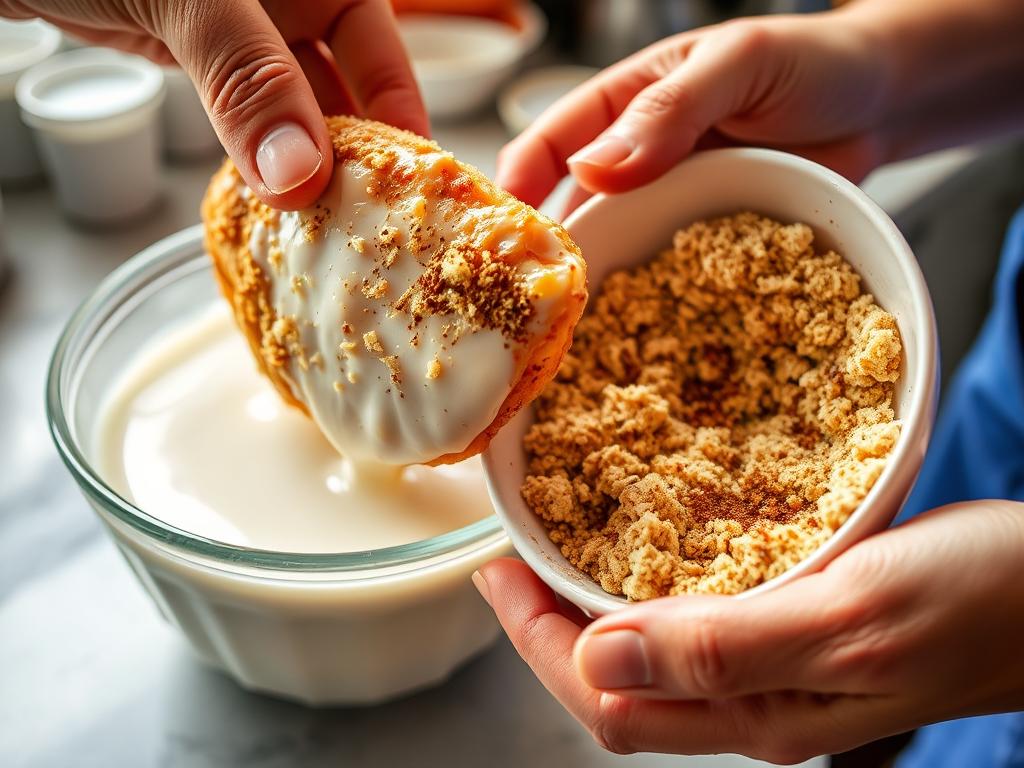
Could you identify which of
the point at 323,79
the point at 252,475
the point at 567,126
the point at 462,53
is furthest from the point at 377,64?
the point at 462,53

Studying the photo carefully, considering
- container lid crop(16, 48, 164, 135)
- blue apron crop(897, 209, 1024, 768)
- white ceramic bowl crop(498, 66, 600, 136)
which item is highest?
container lid crop(16, 48, 164, 135)

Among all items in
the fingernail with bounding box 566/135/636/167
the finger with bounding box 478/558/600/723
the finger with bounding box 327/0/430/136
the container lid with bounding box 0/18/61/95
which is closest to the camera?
→ the finger with bounding box 478/558/600/723

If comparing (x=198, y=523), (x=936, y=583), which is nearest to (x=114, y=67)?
(x=198, y=523)

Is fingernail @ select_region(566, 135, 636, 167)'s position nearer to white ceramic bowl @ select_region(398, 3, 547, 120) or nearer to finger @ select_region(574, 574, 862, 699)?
finger @ select_region(574, 574, 862, 699)

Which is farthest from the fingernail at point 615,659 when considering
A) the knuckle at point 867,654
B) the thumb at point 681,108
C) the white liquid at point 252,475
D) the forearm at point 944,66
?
the forearm at point 944,66

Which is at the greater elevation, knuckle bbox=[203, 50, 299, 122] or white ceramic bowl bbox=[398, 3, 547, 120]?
knuckle bbox=[203, 50, 299, 122]

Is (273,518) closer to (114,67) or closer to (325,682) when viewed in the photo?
(325,682)

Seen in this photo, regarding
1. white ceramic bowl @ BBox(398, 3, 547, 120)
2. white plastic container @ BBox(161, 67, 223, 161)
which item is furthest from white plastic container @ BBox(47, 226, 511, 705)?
white ceramic bowl @ BBox(398, 3, 547, 120)
